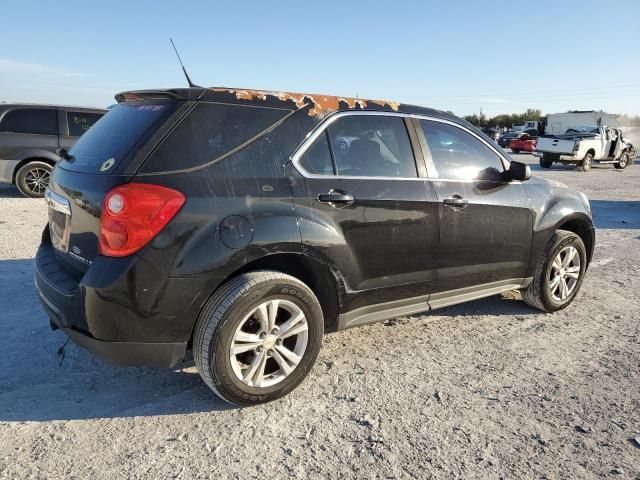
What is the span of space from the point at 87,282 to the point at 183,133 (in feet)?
2.99

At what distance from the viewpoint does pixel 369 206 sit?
3105 mm

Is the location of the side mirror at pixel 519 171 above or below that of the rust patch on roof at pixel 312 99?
below

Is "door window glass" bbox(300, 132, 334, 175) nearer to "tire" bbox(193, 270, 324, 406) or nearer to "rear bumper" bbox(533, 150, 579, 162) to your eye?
"tire" bbox(193, 270, 324, 406)

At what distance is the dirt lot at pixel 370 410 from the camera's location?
7.72 ft

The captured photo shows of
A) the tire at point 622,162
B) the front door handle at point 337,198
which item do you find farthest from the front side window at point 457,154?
the tire at point 622,162

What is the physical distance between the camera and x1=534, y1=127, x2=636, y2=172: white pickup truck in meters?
20.7

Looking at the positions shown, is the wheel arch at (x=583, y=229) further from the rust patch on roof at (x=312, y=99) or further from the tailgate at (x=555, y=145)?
the tailgate at (x=555, y=145)

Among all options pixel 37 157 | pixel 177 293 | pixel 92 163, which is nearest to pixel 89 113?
pixel 37 157

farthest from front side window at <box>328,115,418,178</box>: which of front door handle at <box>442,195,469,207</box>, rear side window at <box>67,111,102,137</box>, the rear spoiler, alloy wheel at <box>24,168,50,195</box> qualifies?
alloy wheel at <box>24,168,50,195</box>

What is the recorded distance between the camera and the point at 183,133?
8.66 ft

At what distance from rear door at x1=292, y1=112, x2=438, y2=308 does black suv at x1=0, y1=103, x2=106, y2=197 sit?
8.06 meters

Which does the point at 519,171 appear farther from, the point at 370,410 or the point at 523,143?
the point at 523,143

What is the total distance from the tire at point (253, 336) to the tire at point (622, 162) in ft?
81.7

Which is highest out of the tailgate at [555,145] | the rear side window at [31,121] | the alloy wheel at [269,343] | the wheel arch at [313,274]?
the rear side window at [31,121]
